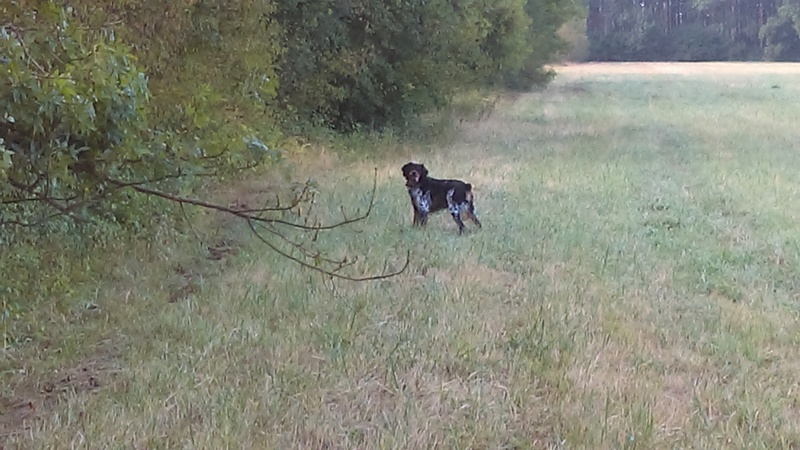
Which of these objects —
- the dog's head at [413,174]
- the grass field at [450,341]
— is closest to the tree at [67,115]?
the grass field at [450,341]

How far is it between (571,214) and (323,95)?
642 centimetres

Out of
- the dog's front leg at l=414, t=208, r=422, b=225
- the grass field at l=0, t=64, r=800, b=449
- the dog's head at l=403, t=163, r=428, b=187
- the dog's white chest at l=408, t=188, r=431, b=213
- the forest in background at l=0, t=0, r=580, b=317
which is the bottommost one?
the grass field at l=0, t=64, r=800, b=449

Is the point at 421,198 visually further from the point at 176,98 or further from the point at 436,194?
the point at 176,98

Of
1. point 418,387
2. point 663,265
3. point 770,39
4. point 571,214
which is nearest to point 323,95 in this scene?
point 571,214

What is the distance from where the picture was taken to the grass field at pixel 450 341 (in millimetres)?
4020

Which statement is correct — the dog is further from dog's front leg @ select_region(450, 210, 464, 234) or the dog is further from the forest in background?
the forest in background

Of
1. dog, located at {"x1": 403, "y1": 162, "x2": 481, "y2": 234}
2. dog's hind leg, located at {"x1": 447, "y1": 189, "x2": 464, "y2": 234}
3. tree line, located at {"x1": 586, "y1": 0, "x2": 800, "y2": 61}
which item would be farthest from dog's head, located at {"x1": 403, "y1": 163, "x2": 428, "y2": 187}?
tree line, located at {"x1": 586, "y1": 0, "x2": 800, "y2": 61}

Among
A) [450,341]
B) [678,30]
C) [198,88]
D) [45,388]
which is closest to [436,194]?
[198,88]

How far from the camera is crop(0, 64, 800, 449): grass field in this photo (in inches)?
158

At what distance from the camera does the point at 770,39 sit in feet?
233

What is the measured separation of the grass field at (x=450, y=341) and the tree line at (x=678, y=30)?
220 ft

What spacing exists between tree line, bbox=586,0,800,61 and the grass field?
67154 mm

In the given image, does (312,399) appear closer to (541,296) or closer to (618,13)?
(541,296)

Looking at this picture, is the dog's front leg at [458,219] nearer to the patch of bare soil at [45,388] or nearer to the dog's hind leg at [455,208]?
the dog's hind leg at [455,208]
